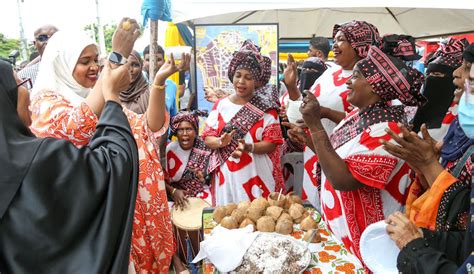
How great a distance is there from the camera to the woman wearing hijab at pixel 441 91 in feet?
8.79

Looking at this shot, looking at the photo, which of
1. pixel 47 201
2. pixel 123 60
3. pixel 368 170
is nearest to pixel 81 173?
pixel 47 201

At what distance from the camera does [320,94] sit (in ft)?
11.4

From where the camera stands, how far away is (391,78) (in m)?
2.19

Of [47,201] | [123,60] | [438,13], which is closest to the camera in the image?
[47,201]

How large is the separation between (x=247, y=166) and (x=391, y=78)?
1645 millimetres

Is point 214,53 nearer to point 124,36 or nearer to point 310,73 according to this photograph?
point 310,73

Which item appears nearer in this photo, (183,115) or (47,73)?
(47,73)

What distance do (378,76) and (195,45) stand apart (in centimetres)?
346

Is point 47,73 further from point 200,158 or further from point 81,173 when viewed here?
point 200,158

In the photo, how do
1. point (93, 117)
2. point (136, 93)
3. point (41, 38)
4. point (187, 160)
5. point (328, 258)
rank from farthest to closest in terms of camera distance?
point (41, 38) < point (136, 93) < point (187, 160) < point (328, 258) < point (93, 117)

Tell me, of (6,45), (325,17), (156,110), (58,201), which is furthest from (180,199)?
(6,45)

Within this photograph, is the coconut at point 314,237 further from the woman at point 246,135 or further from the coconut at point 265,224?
the woman at point 246,135

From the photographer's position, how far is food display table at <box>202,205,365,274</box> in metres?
2.00

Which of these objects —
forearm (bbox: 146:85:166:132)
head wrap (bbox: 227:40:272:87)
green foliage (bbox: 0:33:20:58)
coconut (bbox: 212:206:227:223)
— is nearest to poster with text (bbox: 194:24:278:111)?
head wrap (bbox: 227:40:272:87)
